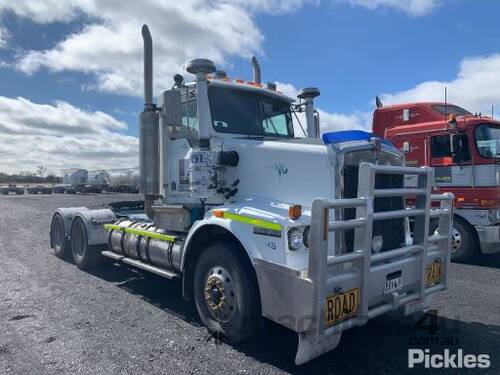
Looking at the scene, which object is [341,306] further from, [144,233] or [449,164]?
[449,164]

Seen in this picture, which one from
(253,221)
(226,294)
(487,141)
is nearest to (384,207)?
(253,221)

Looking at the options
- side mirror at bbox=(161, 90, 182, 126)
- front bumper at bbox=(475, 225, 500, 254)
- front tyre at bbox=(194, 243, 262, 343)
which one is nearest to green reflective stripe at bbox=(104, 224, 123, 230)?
side mirror at bbox=(161, 90, 182, 126)

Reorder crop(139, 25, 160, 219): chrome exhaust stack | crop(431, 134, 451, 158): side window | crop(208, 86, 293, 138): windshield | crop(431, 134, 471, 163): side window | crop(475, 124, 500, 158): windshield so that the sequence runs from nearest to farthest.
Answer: crop(208, 86, 293, 138): windshield → crop(139, 25, 160, 219): chrome exhaust stack → crop(475, 124, 500, 158): windshield → crop(431, 134, 471, 163): side window → crop(431, 134, 451, 158): side window

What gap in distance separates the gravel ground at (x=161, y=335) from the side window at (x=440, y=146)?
316 centimetres

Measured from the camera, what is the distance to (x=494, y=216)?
28.0ft

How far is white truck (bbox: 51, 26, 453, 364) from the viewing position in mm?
3600

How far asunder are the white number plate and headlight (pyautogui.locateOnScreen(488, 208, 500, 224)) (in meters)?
5.52

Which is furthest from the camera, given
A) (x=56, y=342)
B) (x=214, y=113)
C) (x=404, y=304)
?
(x=214, y=113)

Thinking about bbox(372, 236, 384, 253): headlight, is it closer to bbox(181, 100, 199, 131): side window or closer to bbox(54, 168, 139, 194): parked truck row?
bbox(181, 100, 199, 131): side window

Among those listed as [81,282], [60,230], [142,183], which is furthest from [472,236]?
[60,230]

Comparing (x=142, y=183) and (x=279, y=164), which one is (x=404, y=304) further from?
(x=142, y=183)

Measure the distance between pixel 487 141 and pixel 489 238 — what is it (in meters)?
1.98

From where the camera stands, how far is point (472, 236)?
8.68m

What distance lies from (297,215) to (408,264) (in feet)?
4.28
